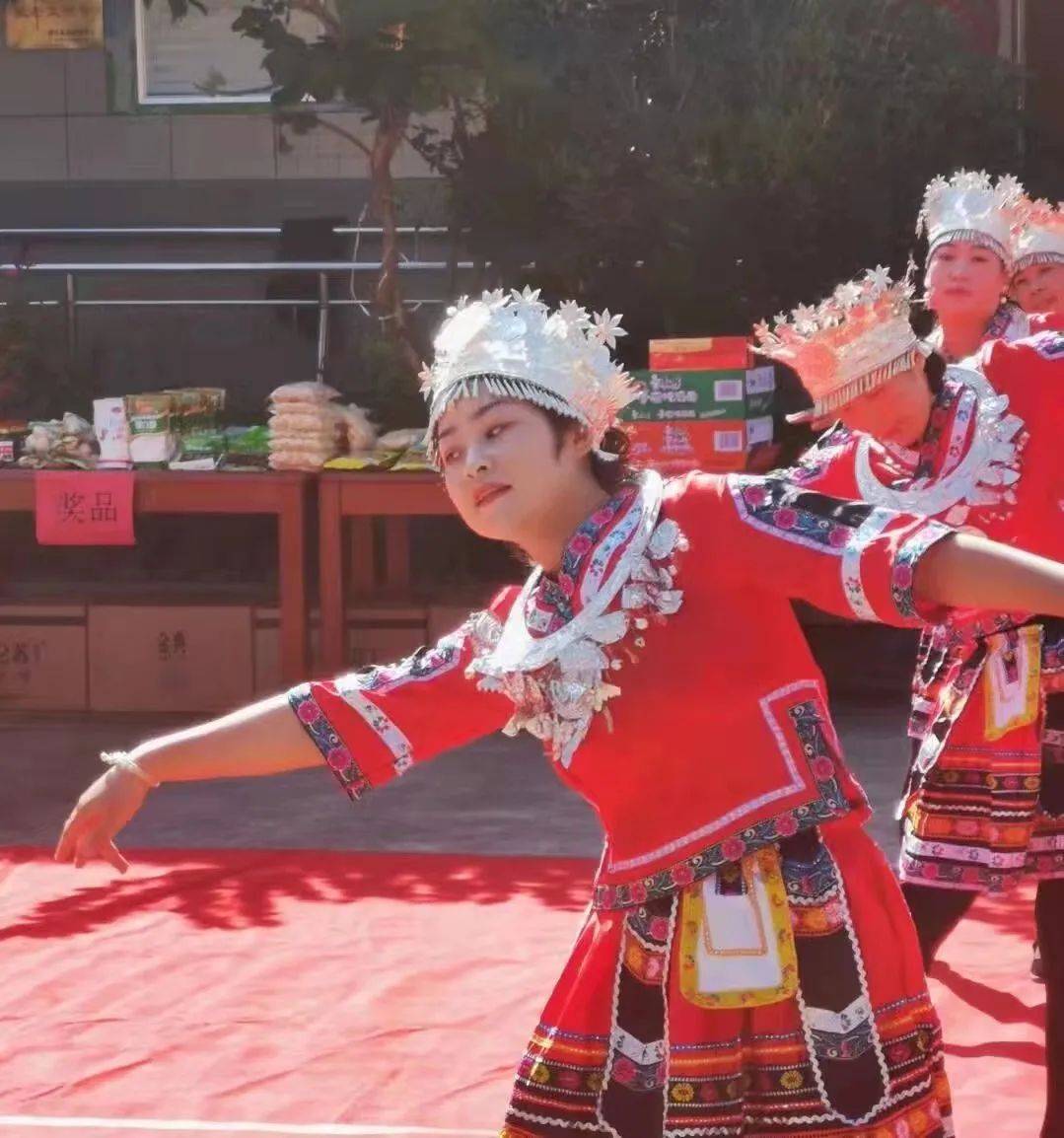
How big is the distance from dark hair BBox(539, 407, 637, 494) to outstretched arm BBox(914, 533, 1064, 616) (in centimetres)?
43

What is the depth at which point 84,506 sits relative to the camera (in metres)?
7.04

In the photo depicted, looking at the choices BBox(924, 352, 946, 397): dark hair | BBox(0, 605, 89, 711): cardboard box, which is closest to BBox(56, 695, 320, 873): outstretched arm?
BBox(924, 352, 946, 397): dark hair

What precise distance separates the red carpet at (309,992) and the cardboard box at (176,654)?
1.79 meters

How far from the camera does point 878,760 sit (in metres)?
6.53

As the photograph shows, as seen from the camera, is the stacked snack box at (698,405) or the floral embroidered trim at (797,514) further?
the stacked snack box at (698,405)

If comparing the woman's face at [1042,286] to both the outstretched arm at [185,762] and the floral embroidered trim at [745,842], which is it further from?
the outstretched arm at [185,762]

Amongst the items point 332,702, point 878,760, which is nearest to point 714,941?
point 332,702

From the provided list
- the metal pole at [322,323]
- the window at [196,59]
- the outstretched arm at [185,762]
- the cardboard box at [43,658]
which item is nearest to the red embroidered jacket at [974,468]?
the outstretched arm at [185,762]

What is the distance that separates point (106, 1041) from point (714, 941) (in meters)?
2.13

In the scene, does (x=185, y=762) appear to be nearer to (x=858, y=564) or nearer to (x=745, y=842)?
(x=745, y=842)

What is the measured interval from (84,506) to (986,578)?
544 cm

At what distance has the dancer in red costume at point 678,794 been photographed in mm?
2186

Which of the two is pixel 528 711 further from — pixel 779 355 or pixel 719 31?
pixel 719 31

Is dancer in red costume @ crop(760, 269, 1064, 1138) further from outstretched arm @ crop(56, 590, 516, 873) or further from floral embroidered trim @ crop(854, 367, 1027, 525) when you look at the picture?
outstretched arm @ crop(56, 590, 516, 873)
